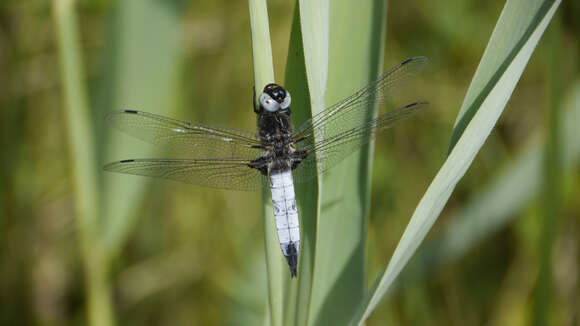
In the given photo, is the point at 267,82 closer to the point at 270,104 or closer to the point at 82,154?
the point at 270,104

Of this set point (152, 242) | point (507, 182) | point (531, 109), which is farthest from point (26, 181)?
point (531, 109)

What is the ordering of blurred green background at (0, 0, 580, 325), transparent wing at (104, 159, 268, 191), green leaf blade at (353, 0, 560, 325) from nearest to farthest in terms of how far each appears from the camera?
green leaf blade at (353, 0, 560, 325) < transparent wing at (104, 159, 268, 191) < blurred green background at (0, 0, 580, 325)

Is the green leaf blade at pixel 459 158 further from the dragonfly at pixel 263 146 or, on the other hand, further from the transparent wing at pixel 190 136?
the transparent wing at pixel 190 136

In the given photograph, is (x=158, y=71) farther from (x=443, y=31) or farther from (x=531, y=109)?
(x=531, y=109)

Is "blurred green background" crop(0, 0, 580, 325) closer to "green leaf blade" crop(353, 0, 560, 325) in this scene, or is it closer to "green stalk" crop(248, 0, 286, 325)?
"green stalk" crop(248, 0, 286, 325)

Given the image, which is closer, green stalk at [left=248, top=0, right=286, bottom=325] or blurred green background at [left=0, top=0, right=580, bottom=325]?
green stalk at [left=248, top=0, right=286, bottom=325]

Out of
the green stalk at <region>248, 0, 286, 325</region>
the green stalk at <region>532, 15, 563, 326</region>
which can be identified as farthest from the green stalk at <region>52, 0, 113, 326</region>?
the green stalk at <region>532, 15, 563, 326</region>

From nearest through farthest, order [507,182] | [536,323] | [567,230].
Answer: [536,323] < [507,182] < [567,230]
